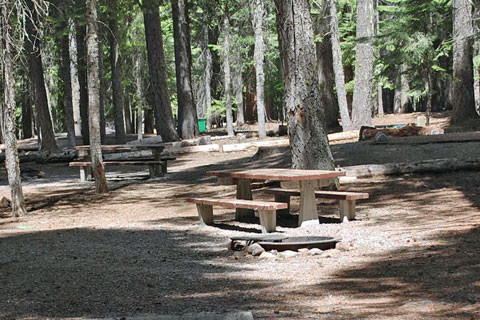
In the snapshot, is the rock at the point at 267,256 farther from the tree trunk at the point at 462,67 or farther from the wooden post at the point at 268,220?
the tree trunk at the point at 462,67

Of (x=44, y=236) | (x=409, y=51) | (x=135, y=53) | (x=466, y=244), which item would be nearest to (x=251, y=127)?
(x=135, y=53)

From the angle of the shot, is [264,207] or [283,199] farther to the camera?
[283,199]

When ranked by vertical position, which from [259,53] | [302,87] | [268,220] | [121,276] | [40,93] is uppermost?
[259,53]

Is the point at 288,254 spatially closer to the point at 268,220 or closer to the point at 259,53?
the point at 268,220

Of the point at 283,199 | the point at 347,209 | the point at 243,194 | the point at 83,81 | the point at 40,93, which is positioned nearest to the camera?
the point at 347,209

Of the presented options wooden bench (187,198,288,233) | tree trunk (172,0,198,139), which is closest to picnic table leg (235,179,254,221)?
wooden bench (187,198,288,233)

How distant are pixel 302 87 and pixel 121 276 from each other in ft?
19.2

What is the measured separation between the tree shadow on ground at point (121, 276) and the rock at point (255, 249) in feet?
0.99

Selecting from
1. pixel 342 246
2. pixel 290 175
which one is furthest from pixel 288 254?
pixel 290 175

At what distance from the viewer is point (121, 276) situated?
6695 millimetres

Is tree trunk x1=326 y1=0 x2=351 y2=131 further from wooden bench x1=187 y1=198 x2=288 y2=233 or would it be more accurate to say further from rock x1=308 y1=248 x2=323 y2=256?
rock x1=308 y1=248 x2=323 y2=256

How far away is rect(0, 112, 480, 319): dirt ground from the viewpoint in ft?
17.4

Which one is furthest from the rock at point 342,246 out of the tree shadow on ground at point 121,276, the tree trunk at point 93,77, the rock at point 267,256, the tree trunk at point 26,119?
the tree trunk at point 26,119

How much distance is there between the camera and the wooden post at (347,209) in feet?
31.4
